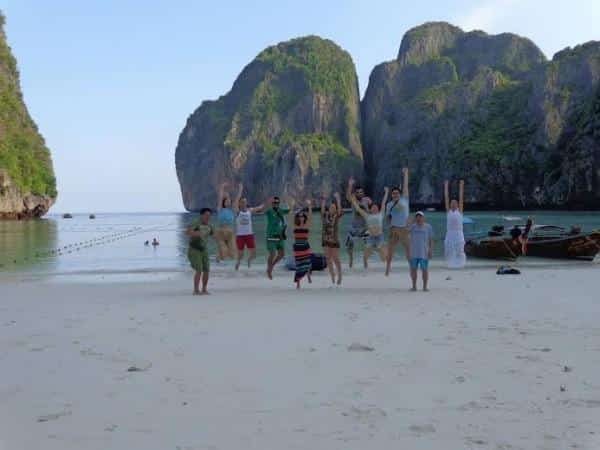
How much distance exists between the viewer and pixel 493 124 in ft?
422

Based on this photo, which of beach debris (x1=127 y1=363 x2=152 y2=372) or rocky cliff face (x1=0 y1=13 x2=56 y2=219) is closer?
beach debris (x1=127 y1=363 x2=152 y2=372)

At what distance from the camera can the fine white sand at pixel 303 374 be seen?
358 cm

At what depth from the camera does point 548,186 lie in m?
100

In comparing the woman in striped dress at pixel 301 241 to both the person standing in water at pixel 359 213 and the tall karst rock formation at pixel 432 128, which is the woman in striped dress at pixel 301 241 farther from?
the tall karst rock formation at pixel 432 128

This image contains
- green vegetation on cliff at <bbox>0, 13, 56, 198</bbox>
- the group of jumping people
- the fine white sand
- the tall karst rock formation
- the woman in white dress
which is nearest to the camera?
the fine white sand

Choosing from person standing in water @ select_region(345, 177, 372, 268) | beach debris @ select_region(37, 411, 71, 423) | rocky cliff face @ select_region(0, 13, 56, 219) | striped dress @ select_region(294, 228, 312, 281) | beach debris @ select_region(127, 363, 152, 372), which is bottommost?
beach debris @ select_region(37, 411, 71, 423)

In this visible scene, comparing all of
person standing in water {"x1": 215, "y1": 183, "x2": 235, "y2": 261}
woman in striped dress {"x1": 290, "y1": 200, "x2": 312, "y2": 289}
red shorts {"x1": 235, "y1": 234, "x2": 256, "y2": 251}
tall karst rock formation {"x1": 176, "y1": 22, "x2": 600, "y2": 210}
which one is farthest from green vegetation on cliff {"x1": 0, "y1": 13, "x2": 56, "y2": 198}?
woman in striped dress {"x1": 290, "y1": 200, "x2": 312, "y2": 289}

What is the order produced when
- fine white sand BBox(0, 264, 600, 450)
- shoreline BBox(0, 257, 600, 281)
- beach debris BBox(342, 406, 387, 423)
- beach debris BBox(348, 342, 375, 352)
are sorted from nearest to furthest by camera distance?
fine white sand BBox(0, 264, 600, 450), beach debris BBox(342, 406, 387, 423), beach debris BBox(348, 342, 375, 352), shoreline BBox(0, 257, 600, 281)

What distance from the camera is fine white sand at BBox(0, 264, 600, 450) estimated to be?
358cm

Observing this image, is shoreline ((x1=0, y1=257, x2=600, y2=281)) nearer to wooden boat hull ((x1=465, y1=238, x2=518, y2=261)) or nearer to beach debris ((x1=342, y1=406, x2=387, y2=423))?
wooden boat hull ((x1=465, y1=238, x2=518, y2=261))

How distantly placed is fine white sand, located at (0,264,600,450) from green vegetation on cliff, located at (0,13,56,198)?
3601 inches

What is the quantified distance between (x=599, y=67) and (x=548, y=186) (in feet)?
92.6

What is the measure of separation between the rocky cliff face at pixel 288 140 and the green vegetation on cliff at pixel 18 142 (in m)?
65.9

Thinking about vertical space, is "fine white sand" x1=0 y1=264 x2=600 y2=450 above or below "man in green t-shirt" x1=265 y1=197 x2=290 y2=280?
below
